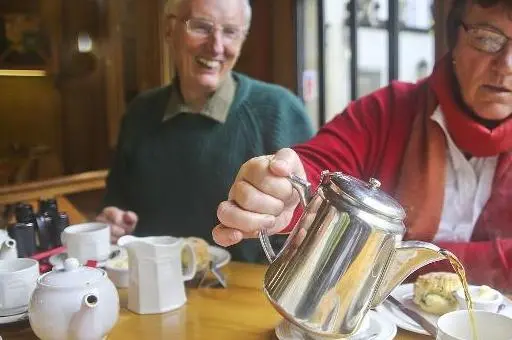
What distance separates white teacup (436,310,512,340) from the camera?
64cm

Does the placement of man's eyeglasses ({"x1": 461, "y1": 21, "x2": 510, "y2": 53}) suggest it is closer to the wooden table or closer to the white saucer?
the wooden table

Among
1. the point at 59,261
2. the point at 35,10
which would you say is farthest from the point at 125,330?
the point at 35,10

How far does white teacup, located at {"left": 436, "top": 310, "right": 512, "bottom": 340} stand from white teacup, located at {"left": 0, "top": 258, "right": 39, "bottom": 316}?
1.85 feet

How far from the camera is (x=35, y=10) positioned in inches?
91.0

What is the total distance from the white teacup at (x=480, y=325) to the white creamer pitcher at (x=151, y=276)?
1.38 ft

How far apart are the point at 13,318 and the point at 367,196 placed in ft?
1.80

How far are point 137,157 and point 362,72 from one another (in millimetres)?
858

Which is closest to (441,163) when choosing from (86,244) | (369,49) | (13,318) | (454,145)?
(454,145)

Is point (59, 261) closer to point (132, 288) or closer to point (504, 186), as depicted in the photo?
point (132, 288)

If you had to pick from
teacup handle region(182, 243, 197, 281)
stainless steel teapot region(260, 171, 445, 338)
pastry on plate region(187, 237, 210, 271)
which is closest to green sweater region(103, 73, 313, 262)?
pastry on plate region(187, 237, 210, 271)

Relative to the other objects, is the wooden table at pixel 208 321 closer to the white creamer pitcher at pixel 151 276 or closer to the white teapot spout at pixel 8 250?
the white creamer pitcher at pixel 151 276

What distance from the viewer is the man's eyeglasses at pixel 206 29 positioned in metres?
1.37

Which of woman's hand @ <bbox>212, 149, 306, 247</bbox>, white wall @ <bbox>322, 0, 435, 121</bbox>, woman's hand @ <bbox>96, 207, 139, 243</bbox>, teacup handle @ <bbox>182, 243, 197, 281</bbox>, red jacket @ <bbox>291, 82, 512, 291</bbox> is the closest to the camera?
woman's hand @ <bbox>212, 149, 306, 247</bbox>

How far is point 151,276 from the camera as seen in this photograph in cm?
91
